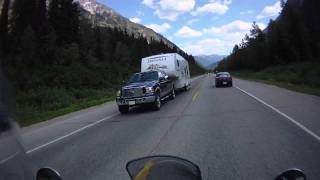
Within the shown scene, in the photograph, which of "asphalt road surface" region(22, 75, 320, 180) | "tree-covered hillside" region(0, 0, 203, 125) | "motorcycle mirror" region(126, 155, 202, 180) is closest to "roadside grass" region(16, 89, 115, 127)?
"tree-covered hillside" region(0, 0, 203, 125)

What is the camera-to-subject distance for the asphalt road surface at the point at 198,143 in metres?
7.76

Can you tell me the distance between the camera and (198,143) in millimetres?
10375

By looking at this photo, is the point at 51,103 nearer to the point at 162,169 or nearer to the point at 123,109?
Answer: the point at 123,109

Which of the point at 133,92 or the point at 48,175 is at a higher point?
the point at 48,175

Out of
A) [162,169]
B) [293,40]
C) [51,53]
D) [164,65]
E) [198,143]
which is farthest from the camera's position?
[293,40]

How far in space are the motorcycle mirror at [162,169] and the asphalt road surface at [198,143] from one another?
3777 mm

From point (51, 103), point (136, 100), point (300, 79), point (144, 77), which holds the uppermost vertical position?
point (144, 77)

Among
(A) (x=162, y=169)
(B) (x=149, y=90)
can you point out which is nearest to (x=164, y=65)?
(B) (x=149, y=90)

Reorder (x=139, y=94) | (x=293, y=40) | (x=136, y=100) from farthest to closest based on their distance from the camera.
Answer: (x=293, y=40) → (x=139, y=94) → (x=136, y=100)

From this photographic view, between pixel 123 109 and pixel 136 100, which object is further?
pixel 123 109

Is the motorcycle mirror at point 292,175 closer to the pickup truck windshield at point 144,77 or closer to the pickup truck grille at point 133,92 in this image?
the pickup truck grille at point 133,92

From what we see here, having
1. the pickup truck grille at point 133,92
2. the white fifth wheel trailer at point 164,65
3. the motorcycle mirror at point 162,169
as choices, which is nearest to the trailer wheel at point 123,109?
the pickup truck grille at point 133,92

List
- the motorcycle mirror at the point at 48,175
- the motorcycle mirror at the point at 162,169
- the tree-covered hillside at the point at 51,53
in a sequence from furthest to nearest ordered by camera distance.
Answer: the tree-covered hillside at the point at 51,53, the motorcycle mirror at the point at 162,169, the motorcycle mirror at the point at 48,175

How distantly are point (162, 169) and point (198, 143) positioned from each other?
7.16 m
